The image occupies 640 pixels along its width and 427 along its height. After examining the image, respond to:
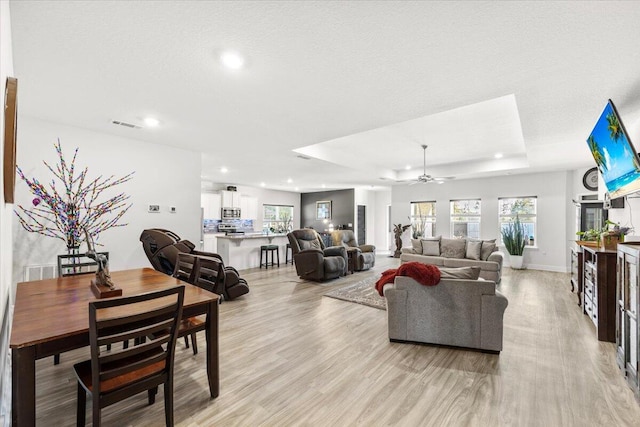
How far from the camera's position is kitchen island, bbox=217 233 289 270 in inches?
273

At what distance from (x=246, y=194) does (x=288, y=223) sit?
2235 mm

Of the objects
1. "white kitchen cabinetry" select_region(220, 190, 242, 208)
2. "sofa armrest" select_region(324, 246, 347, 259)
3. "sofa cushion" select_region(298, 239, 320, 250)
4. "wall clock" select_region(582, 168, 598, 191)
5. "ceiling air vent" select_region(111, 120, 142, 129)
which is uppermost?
"ceiling air vent" select_region(111, 120, 142, 129)

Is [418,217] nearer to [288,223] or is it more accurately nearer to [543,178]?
[543,178]

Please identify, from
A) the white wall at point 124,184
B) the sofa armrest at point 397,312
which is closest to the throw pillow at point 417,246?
the sofa armrest at point 397,312

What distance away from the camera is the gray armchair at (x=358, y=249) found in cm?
711

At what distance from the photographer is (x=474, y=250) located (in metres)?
6.10

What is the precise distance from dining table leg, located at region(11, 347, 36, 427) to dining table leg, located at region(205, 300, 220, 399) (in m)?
0.90

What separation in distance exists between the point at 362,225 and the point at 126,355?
32.8 feet

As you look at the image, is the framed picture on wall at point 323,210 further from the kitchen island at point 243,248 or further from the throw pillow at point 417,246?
the throw pillow at point 417,246

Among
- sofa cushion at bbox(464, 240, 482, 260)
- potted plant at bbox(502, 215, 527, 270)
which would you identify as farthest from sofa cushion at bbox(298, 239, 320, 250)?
potted plant at bbox(502, 215, 527, 270)

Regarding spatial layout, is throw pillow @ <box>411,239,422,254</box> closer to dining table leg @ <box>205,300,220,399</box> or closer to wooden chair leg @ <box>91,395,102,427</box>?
dining table leg @ <box>205,300,220,399</box>

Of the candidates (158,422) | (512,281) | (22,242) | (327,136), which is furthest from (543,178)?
(22,242)

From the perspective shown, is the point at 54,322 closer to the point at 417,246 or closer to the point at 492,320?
the point at 492,320

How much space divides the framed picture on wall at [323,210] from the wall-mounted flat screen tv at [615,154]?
8.44 metres
